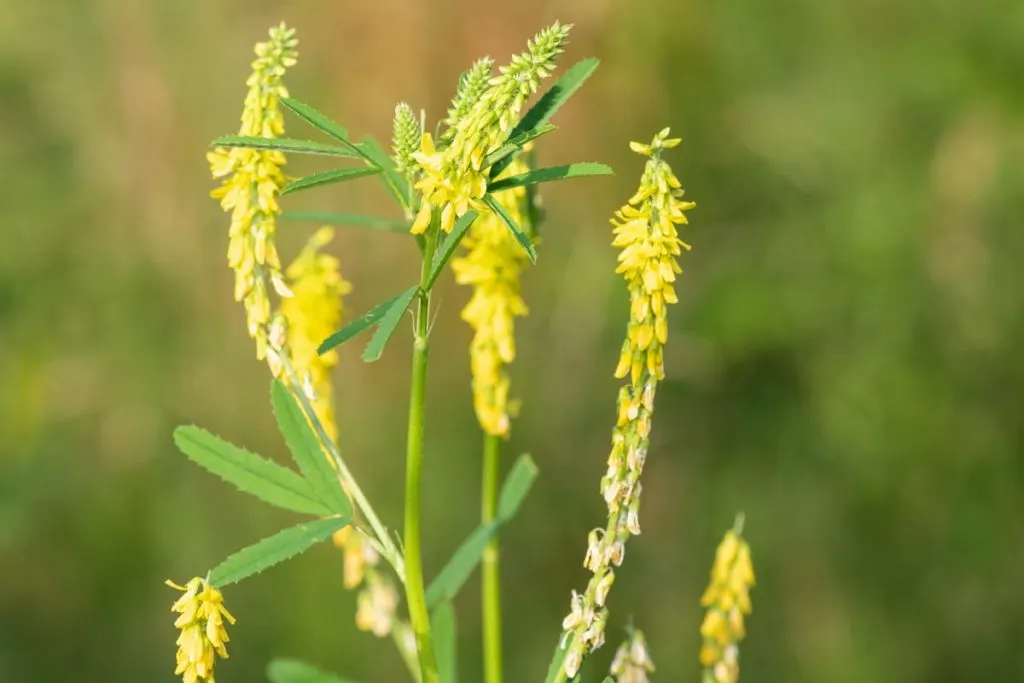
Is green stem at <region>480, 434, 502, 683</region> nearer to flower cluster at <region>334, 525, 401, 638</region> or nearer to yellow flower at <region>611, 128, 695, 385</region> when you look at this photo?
flower cluster at <region>334, 525, 401, 638</region>

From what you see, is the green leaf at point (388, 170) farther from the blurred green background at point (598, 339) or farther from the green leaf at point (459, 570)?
the blurred green background at point (598, 339)

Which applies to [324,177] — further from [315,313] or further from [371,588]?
[371,588]

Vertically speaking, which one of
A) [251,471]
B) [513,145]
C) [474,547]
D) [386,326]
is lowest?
[474,547]

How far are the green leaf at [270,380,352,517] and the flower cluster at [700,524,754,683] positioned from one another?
0.44 metres

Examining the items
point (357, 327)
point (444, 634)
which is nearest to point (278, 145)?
point (357, 327)

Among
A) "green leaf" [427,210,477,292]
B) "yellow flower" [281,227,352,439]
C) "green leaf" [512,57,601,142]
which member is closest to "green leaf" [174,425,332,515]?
"yellow flower" [281,227,352,439]

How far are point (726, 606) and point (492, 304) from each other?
46cm

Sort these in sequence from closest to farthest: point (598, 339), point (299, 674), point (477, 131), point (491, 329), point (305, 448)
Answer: point (477, 131)
point (305, 448)
point (299, 674)
point (491, 329)
point (598, 339)

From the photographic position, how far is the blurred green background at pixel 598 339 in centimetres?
383

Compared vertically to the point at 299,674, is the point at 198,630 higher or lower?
higher

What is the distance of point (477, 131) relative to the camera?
899 mm

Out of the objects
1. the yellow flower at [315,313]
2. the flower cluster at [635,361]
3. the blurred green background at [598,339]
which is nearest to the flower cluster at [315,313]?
the yellow flower at [315,313]

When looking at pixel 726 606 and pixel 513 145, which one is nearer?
pixel 513 145

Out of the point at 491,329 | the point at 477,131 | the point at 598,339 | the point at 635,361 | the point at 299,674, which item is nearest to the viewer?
the point at 477,131
